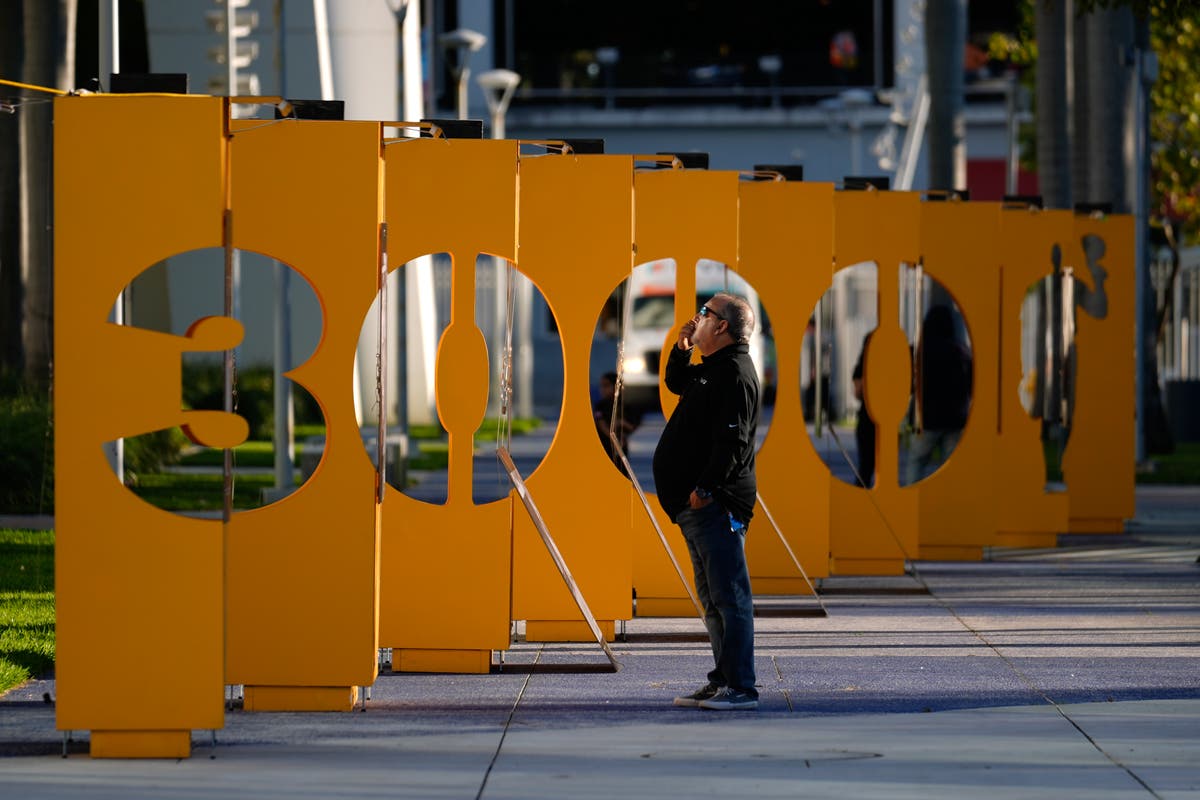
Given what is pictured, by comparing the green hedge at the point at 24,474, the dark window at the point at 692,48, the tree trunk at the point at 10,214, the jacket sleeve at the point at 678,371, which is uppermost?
the dark window at the point at 692,48

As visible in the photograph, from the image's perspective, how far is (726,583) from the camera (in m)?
8.91

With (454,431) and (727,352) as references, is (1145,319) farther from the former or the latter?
(727,352)

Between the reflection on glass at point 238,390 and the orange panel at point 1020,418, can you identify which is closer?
the orange panel at point 1020,418

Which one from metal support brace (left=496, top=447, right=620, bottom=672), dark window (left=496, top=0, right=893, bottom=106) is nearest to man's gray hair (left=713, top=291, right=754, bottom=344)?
metal support brace (left=496, top=447, right=620, bottom=672)

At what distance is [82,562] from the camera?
787 cm

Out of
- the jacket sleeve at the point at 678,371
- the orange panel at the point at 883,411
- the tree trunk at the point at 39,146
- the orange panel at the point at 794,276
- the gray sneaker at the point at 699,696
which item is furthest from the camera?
the tree trunk at the point at 39,146

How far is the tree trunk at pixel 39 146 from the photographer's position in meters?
21.2

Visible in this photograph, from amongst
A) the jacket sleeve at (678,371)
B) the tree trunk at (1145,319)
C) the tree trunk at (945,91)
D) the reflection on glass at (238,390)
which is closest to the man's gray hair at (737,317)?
the jacket sleeve at (678,371)

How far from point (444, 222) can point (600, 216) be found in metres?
1.18

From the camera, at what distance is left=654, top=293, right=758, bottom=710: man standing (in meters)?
8.86

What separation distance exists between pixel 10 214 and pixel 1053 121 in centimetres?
1294

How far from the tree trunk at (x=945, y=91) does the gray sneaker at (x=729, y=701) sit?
17626 mm

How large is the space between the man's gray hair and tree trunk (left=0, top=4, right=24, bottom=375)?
43.6ft

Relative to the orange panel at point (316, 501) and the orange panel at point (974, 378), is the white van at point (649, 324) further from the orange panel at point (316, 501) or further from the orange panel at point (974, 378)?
the orange panel at point (316, 501)
